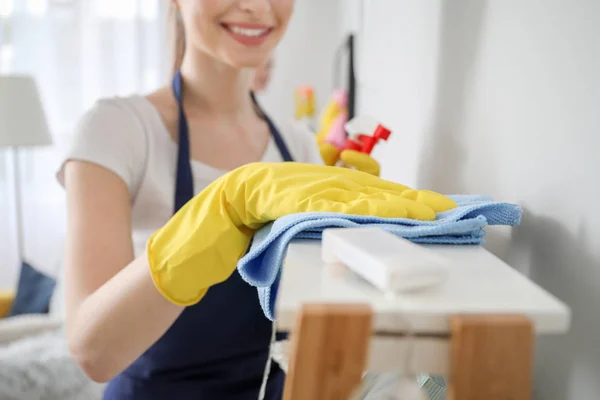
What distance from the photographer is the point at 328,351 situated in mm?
278

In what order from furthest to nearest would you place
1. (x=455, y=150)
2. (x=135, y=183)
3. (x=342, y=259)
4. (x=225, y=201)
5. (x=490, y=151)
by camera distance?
(x=135, y=183), (x=455, y=150), (x=490, y=151), (x=225, y=201), (x=342, y=259)

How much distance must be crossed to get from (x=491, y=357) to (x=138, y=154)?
673mm

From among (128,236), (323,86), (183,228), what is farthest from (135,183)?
(323,86)

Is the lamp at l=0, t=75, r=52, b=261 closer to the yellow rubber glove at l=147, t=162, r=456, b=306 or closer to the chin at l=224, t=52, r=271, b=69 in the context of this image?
the chin at l=224, t=52, r=271, b=69

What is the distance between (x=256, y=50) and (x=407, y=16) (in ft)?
0.83

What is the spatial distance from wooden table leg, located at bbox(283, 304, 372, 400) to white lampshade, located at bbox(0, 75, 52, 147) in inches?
81.8

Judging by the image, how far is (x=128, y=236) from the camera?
74cm

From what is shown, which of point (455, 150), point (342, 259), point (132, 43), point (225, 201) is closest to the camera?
point (342, 259)

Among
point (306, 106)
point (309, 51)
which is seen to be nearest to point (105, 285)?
point (306, 106)

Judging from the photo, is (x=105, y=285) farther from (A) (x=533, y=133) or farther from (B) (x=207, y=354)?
(A) (x=533, y=133)

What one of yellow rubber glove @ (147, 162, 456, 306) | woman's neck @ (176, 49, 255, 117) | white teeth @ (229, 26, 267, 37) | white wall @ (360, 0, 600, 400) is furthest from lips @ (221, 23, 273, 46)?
yellow rubber glove @ (147, 162, 456, 306)

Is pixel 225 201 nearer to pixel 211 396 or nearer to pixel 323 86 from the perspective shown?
pixel 211 396

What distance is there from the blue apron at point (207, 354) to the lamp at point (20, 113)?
1.46m

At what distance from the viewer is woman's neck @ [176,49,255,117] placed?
0.97 meters
